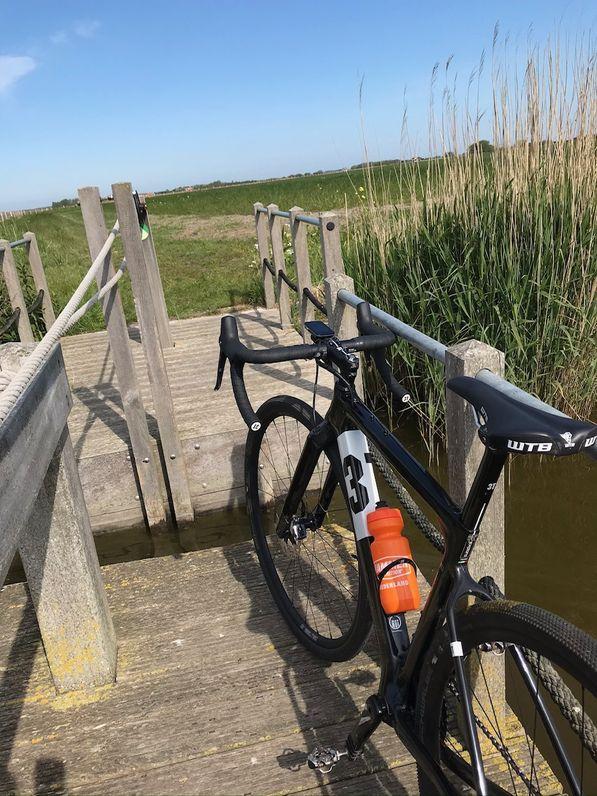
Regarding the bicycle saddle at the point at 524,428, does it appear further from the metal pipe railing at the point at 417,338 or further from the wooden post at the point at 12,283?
the wooden post at the point at 12,283

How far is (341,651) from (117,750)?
692 mm

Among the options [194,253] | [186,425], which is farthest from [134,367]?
[194,253]

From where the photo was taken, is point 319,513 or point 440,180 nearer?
point 319,513

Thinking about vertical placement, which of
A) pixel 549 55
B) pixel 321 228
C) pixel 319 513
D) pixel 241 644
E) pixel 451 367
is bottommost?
pixel 241 644

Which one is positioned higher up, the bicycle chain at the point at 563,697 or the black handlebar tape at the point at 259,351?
the black handlebar tape at the point at 259,351

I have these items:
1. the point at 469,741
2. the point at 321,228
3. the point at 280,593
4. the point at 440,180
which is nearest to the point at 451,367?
Result: the point at 469,741

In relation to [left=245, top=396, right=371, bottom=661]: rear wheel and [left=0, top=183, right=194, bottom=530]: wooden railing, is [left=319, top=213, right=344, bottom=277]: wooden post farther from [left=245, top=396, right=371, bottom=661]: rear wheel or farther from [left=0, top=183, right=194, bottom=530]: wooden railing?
[left=245, top=396, right=371, bottom=661]: rear wheel

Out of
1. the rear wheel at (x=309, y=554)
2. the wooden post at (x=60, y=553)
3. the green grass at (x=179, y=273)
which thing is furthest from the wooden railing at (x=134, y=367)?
the green grass at (x=179, y=273)

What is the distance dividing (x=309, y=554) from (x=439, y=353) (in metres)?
1.27

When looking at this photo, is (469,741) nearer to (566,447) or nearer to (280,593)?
(566,447)

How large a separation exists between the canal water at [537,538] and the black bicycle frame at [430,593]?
64.0 inches

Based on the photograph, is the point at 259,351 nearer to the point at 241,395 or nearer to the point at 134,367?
the point at 241,395

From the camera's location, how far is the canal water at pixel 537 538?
3064 millimetres

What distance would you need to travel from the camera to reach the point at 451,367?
1574mm
